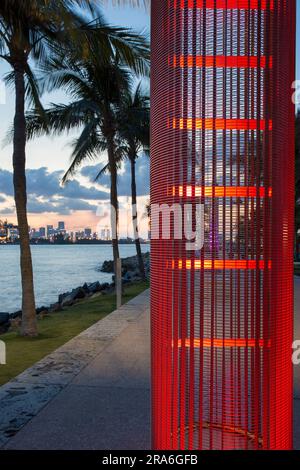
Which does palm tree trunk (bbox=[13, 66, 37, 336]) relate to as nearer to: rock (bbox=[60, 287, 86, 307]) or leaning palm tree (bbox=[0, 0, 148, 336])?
leaning palm tree (bbox=[0, 0, 148, 336])

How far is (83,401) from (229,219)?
313cm

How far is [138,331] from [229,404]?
6.95 metres

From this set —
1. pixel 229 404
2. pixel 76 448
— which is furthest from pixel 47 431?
pixel 229 404

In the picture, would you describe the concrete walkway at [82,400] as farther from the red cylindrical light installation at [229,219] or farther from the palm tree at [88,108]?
the palm tree at [88,108]

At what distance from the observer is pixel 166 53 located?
11.5ft

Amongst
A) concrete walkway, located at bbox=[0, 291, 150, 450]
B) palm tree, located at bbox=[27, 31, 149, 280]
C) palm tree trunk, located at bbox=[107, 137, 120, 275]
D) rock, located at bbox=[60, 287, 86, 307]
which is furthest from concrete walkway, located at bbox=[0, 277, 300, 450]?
rock, located at bbox=[60, 287, 86, 307]

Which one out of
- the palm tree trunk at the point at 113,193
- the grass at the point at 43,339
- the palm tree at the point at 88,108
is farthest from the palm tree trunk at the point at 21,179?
the palm tree trunk at the point at 113,193

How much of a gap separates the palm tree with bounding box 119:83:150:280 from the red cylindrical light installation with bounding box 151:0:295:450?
14.6 metres

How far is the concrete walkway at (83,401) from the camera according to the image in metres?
4.30

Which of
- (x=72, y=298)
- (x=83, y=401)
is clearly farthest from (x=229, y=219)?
(x=72, y=298)

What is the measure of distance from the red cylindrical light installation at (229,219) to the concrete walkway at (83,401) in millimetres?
1155

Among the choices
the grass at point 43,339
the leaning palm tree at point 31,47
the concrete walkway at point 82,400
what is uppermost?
the leaning palm tree at point 31,47

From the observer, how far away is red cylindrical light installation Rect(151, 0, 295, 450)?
3.33 metres
